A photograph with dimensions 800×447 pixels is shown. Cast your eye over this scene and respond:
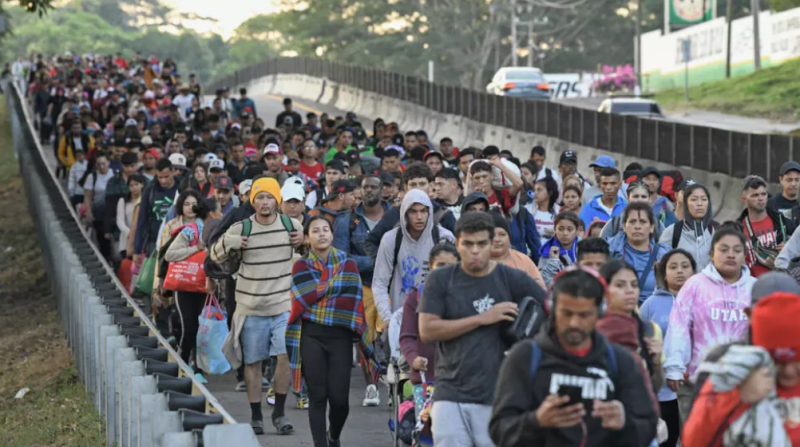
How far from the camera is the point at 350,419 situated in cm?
1330

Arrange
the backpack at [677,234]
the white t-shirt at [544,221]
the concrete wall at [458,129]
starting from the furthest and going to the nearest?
the concrete wall at [458,129]
the white t-shirt at [544,221]
the backpack at [677,234]

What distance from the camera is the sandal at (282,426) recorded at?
12.5 m

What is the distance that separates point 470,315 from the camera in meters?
7.96

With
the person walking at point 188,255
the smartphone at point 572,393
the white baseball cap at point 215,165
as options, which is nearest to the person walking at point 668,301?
the smartphone at point 572,393

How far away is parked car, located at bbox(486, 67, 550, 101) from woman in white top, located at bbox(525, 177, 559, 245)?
130ft

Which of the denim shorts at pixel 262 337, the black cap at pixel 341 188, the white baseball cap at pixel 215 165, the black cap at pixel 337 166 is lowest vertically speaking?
the denim shorts at pixel 262 337

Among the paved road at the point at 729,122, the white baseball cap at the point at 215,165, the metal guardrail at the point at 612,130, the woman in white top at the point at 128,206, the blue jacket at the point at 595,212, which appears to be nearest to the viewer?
the blue jacket at the point at 595,212

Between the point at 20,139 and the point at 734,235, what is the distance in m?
30.7

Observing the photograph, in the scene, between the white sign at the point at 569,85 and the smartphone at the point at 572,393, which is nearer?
the smartphone at the point at 572,393

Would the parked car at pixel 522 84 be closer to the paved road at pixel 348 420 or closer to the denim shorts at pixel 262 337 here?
the paved road at pixel 348 420

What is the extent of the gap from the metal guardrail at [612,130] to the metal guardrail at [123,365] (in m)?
9.56

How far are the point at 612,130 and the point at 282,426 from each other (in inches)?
777

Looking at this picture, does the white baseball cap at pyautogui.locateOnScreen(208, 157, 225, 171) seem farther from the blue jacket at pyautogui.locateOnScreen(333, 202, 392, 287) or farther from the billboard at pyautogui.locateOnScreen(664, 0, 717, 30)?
the billboard at pyautogui.locateOnScreen(664, 0, 717, 30)

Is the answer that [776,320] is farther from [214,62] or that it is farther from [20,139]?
[214,62]
